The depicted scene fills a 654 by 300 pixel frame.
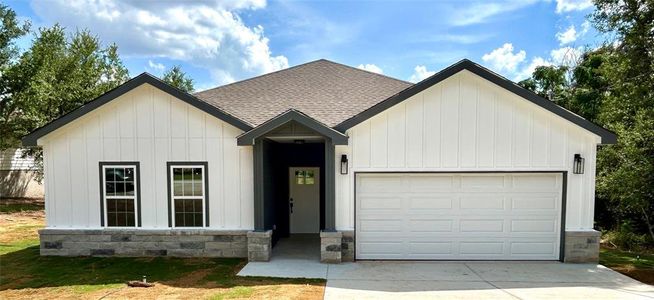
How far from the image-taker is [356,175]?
8508mm

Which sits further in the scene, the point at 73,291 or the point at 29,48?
the point at 29,48

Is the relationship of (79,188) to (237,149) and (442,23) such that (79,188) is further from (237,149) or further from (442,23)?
(442,23)

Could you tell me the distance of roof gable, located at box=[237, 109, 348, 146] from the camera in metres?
7.93

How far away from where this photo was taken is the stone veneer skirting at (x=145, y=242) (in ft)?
28.8

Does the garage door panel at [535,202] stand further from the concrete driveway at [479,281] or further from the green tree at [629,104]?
the green tree at [629,104]

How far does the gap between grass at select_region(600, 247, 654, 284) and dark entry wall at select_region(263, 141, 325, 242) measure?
7.62 meters

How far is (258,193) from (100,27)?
20197 mm

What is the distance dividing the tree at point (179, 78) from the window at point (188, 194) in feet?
89.0

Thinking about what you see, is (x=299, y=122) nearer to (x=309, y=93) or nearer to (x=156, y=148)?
(x=156, y=148)

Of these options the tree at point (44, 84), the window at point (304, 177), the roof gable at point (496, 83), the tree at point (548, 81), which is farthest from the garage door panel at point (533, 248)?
the tree at point (44, 84)

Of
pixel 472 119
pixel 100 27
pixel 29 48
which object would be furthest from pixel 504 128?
pixel 100 27

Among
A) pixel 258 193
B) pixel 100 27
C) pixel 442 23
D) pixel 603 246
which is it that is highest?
pixel 100 27

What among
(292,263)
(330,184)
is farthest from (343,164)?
(292,263)

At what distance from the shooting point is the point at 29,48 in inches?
691
